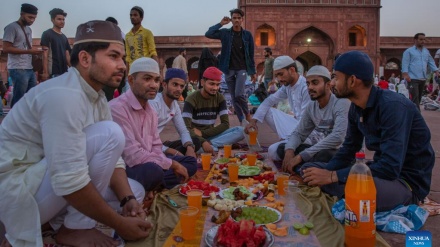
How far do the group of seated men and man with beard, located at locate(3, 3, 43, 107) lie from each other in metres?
2.45

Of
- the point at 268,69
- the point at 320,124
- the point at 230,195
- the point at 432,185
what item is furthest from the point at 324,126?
the point at 268,69

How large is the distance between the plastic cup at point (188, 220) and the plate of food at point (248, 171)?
4.39 feet

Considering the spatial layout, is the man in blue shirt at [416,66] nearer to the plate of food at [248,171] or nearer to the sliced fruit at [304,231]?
the plate of food at [248,171]

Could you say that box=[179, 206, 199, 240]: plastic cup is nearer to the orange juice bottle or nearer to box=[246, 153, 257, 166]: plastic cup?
the orange juice bottle

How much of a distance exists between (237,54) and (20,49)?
3146 millimetres

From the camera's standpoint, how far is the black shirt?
251 inches

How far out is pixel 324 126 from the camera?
3.65 metres

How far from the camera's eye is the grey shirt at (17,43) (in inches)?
191

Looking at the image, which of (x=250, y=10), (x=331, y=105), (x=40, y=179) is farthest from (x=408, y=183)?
(x=250, y=10)

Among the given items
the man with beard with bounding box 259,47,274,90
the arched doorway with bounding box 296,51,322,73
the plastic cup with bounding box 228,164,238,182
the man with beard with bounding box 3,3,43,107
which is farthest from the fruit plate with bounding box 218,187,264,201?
the arched doorway with bounding box 296,51,322,73

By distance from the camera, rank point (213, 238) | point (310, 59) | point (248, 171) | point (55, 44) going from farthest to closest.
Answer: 1. point (310, 59)
2. point (55, 44)
3. point (248, 171)
4. point (213, 238)

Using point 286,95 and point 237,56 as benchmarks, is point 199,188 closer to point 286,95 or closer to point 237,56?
point 286,95

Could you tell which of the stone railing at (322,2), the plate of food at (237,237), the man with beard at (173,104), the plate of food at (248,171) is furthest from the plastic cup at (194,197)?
the stone railing at (322,2)

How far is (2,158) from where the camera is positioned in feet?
5.81
